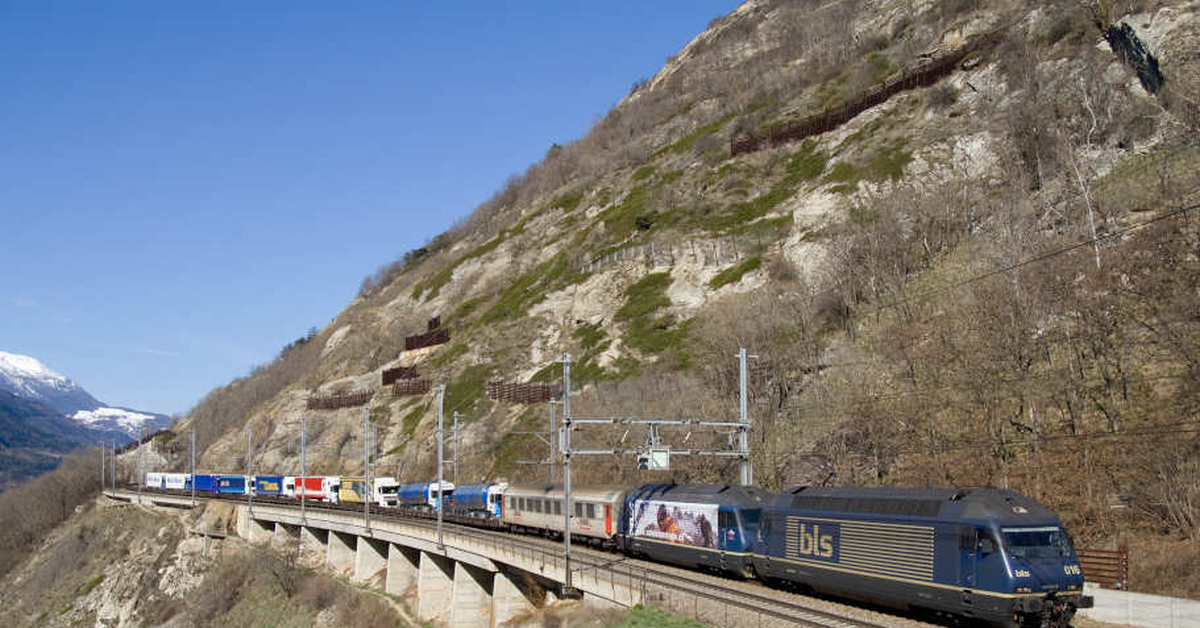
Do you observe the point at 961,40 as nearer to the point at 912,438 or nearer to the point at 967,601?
the point at 912,438

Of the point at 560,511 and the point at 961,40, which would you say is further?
the point at 961,40

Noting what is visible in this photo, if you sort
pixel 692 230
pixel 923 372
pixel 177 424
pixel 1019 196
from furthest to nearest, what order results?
pixel 177 424, pixel 692 230, pixel 1019 196, pixel 923 372

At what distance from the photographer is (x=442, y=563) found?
58.6m

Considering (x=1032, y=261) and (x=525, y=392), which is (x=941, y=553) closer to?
(x=1032, y=261)

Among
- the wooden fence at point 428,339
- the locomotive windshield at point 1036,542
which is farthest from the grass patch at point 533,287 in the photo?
the locomotive windshield at point 1036,542

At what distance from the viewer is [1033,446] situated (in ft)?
134

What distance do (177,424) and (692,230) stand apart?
13954 centimetres

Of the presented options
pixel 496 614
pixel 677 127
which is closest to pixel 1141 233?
pixel 496 614

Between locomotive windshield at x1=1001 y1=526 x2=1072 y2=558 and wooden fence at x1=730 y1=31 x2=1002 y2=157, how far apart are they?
309 ft

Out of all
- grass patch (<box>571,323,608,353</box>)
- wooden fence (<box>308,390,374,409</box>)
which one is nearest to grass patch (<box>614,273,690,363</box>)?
grass patch (<box>571,323,608,353</box>)

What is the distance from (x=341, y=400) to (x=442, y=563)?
7352 cm

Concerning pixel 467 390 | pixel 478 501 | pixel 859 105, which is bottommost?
pixel 478 501

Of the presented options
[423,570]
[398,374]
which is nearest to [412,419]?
[398,374]

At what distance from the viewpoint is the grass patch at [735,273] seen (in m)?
95.3
